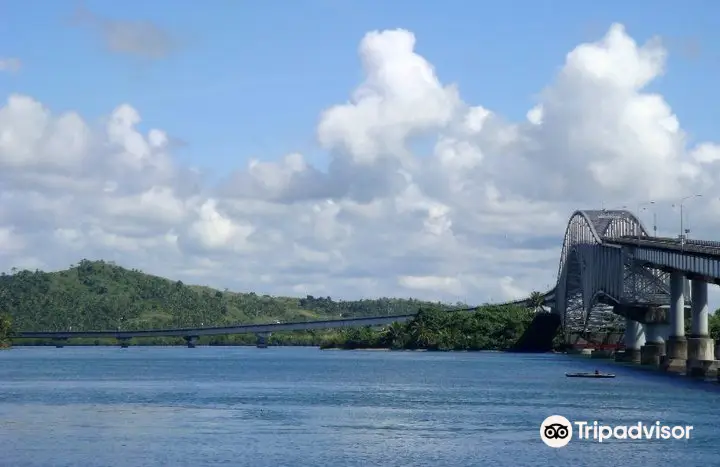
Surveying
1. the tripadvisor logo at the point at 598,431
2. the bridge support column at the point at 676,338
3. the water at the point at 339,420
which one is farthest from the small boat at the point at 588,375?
the tripadvisor logo at the point at 598,431

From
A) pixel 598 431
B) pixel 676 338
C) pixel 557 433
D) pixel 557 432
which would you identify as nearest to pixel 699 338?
pixel 676 338

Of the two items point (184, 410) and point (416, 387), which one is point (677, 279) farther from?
point (184, 410)

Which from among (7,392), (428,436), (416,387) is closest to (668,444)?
(428,436)

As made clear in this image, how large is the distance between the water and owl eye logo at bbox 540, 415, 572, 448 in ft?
2.14

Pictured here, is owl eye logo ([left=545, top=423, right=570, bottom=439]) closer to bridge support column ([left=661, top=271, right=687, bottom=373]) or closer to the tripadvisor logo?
the tripadvisor logo

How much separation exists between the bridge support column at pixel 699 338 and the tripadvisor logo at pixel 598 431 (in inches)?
2532

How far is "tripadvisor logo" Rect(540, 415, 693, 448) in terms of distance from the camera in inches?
3285

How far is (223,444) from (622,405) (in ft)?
156

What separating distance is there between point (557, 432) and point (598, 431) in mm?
9267

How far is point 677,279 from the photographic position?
598 ft

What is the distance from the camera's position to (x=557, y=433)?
84688 mm

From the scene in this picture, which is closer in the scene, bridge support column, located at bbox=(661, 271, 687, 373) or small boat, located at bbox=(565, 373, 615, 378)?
small boat, located at bbox=(565, 373, 615, 378)

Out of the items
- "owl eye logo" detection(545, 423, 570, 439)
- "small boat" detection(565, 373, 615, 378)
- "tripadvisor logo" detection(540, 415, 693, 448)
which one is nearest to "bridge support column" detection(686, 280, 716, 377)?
"small boat" detection(565, 373, 615, 378)

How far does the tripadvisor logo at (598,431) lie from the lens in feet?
274
